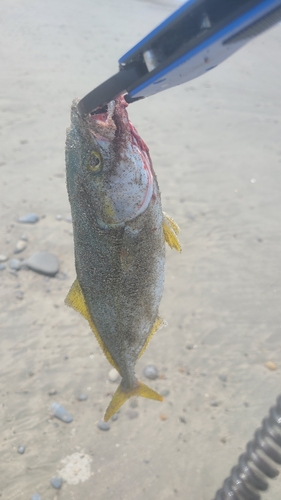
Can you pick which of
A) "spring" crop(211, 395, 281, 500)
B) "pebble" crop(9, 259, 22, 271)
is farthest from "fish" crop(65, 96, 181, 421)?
"pebble" crop(9, 259, 22, 271)

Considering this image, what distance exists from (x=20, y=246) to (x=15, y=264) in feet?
0.97

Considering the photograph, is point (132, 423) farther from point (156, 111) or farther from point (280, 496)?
point (156, 111)

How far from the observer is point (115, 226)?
1.79 m

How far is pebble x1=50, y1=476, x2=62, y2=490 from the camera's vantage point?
314cm

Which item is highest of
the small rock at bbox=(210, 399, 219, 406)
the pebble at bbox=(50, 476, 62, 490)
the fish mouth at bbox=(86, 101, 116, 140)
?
the fish mouth at bbox=(86, 101, 116, 140)

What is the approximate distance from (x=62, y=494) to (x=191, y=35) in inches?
131

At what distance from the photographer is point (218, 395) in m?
3.73

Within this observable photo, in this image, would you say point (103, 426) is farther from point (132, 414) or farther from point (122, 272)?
point (122, 272)

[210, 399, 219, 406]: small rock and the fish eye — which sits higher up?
the fish eye

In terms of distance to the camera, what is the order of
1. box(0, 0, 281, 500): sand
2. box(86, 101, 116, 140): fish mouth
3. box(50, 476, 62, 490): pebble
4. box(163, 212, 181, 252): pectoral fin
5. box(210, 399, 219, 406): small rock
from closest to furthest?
box(86, 101, 116, 140): fish mouth
box(163, 212, 181, 252): pectoral fin
box(50, 476, 62, 490): pebble
box(0, 0, 281, 500): sand
box(210, 399, 219, 406): small rock

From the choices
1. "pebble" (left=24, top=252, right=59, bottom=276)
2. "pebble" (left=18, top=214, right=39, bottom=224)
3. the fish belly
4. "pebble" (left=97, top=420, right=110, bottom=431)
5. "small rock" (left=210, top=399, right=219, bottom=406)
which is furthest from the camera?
"pebble" (left=18, top=214, right=39, bottom=224)

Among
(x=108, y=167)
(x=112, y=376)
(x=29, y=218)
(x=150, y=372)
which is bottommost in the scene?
(x=150, y=372)

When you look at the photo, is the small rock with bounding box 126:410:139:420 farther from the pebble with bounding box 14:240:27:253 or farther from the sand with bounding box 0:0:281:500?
the pebble with bounding box 14:240:27:253

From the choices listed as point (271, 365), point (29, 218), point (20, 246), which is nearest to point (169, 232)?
point (271, 365)
